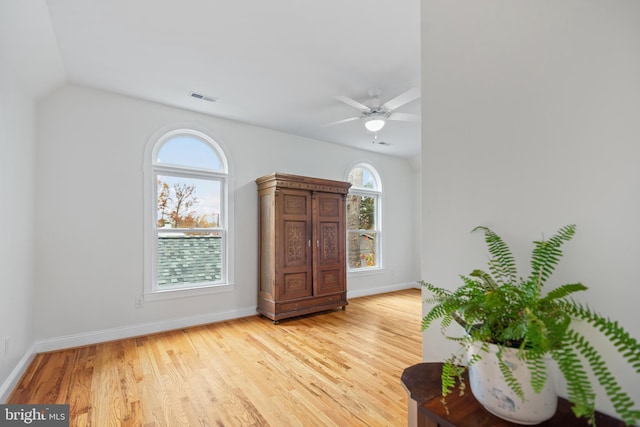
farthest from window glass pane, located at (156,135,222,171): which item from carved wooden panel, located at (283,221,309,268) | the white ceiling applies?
carved wooden panel, located at (283,221,309,268)

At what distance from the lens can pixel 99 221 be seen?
11.1 ft

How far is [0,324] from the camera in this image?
7.01 feet

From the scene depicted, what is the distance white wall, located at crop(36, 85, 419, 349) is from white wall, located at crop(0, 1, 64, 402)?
158 millimetres

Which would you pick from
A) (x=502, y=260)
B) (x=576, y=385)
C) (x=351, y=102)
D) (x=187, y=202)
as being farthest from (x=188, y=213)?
(x=576, y=385)

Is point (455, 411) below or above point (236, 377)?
above

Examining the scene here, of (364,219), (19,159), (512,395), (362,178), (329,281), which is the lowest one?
(329,281)

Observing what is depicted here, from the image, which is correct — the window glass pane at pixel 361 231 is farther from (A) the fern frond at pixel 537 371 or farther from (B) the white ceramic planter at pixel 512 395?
(A) the fern frond at pixel 537 371

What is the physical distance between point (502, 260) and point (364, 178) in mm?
5194

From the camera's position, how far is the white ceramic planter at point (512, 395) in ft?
2.46

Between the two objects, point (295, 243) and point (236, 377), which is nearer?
point (236, 377)

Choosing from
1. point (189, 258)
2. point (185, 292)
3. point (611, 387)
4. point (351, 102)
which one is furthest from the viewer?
point (189, 258)

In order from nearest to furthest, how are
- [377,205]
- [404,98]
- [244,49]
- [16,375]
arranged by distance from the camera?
[16,375], [244,49], [404,98], [377,205]

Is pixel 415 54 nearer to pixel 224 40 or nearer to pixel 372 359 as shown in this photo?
pixel 224 40

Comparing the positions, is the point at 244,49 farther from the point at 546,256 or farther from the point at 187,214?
the point at 546,256
